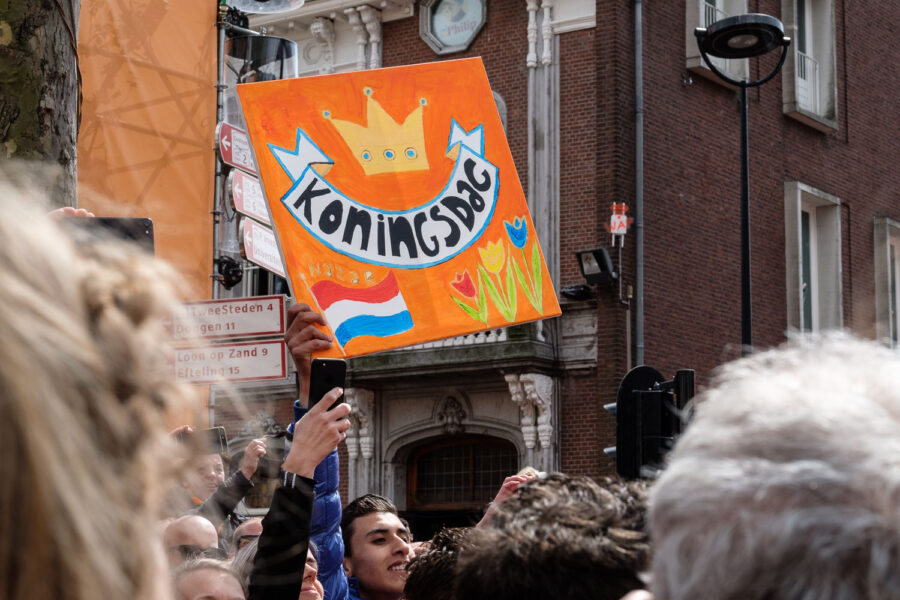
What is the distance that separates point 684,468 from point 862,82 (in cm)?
2150

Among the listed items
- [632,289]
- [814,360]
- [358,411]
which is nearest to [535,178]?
[632,289]

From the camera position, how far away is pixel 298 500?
299 centimetres

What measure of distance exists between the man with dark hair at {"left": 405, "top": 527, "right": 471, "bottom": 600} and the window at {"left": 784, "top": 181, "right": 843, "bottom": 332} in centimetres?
1671

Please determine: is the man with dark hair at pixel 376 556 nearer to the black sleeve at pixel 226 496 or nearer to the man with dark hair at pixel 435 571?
the black sleeve at pixel 226 496

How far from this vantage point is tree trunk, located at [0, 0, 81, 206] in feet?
13.8

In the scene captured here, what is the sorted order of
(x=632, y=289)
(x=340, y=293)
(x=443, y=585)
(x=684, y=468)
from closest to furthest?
(x=684, y=468) → (x=443, y=585) → (x=340, y=293) → (x=632, y=289)

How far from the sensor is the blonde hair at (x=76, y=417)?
2.80 ft

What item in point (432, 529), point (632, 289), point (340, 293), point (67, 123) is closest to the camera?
point (67, 123)

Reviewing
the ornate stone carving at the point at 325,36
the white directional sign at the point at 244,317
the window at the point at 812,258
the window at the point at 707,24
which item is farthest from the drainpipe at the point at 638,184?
the white directional sign at the point at 244,317

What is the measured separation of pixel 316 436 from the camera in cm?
316

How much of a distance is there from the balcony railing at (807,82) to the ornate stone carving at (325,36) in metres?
7.24

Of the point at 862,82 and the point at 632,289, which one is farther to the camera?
the point at 862,82

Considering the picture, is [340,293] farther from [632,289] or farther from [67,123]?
[632,289]

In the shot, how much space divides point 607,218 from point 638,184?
27.1 inches
